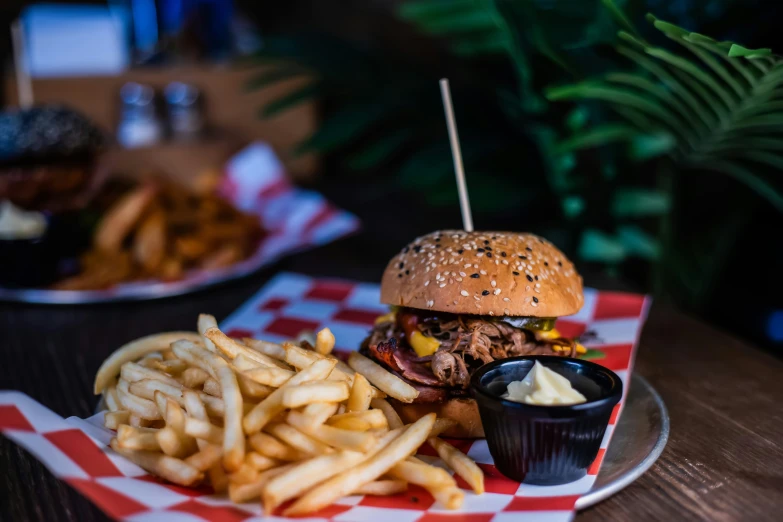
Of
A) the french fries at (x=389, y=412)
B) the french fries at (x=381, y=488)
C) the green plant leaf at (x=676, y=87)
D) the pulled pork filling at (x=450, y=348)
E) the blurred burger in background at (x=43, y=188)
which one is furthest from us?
the blurred burger in background at (x=43, y=188)

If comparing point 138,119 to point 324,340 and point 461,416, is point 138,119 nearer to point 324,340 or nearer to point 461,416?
point 324,340

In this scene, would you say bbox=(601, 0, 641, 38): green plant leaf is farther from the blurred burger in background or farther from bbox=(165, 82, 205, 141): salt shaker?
bbox=(165, 82, 205, 141): salt shaker

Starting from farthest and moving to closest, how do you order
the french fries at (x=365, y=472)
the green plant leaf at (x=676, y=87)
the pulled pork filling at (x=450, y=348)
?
the green plant leaf at (x=676, y=87)
the pulled pork filling at (x=450, y=348)
the french fries at (x=365, y=472)

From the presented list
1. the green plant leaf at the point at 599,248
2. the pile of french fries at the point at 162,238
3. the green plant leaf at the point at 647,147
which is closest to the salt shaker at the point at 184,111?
the pile of french fries at the point at 162,238

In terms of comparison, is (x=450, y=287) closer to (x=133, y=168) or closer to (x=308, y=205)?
(x=308, y=205)

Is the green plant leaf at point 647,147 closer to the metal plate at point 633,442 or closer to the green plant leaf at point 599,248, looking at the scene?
the green plant leaf at point 599,248

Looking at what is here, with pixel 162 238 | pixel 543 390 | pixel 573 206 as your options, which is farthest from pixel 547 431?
pixel 162 238
